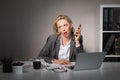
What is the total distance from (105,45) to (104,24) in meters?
0.35

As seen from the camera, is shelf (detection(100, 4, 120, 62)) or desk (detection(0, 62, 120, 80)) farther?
shelf (detection(100, 4, 120, 62))

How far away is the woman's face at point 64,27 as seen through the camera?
3.71 metres

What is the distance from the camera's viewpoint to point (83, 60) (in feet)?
6.93

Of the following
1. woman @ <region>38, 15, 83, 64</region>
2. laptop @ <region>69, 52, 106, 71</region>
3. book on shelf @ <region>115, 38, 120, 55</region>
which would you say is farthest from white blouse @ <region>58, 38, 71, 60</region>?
laptop @ <region>69, 52, 106, 71</region>

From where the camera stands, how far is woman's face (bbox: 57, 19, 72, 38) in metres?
3.71

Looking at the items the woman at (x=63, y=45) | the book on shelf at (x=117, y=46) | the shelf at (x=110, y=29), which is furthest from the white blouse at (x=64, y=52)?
the book on shelf at (x=117, y=46)

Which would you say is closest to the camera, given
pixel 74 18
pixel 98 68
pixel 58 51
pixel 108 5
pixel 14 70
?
pixel 14 70

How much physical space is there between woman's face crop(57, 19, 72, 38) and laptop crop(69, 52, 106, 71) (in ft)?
4.79

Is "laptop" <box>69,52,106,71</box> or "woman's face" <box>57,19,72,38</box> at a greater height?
"woman's face" <box>57,19,72,38</box>

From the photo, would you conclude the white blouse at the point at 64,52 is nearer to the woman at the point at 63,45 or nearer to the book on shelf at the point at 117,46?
the woman at the point at 63,45

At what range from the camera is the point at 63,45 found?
11.6 feet

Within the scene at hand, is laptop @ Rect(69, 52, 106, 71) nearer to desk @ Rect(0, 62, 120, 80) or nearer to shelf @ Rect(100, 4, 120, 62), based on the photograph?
desk @ Rect(0, 62, 120, 80)

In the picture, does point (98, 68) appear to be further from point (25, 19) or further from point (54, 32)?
point (25, 19)

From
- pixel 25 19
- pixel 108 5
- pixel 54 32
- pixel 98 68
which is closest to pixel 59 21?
pixel 54 32
